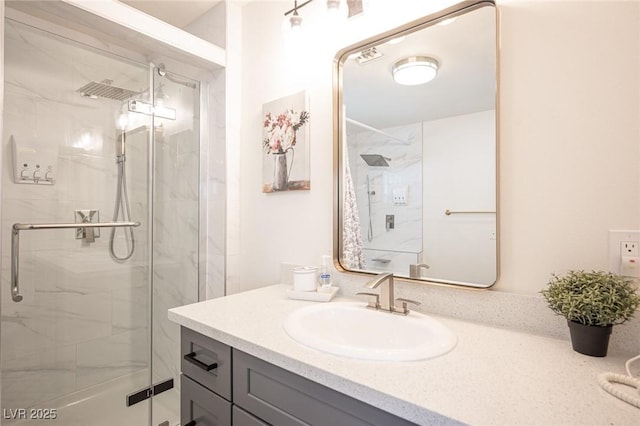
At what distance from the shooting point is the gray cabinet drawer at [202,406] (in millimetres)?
958

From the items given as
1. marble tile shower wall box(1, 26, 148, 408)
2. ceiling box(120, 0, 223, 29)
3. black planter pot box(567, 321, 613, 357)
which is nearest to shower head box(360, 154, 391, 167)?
black planter pot box(567, 321, 613, 357)

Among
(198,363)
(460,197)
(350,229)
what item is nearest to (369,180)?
(350,229)

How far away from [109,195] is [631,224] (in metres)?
2.40

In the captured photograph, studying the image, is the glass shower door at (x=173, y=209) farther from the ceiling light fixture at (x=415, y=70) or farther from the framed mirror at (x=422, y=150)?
the ceiling light fixture at (x=415, y=70)

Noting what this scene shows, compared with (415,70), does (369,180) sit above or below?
below

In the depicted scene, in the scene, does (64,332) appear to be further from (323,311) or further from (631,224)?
(631,224)

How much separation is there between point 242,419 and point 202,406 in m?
0.21

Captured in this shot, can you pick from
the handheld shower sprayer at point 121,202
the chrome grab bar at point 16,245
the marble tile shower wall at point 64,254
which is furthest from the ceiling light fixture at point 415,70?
the chrome grab bar at point 16,245

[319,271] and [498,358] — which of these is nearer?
[498,358]

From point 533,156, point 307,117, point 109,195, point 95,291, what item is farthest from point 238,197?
point 533,156

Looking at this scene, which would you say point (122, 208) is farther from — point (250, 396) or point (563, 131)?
point (563, 131)

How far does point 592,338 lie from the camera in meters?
0.76

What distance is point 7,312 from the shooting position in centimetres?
170

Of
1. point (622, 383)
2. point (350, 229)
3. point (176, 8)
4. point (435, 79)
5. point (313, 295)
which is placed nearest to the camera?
point (622, 383)
